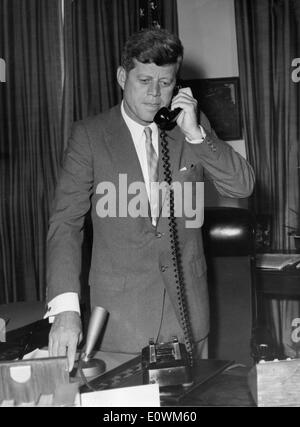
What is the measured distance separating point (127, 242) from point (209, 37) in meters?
2.81

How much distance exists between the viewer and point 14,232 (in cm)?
387

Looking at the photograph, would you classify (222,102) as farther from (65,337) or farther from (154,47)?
(65,337)

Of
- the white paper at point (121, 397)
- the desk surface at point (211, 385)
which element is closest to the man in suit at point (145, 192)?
the desk surface at point (211, 385)

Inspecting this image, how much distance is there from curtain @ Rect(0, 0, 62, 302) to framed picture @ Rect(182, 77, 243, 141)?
43.4 inches

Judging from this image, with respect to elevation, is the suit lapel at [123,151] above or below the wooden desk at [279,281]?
above

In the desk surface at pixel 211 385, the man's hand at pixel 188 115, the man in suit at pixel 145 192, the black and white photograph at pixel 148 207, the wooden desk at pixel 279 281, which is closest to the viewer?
the desk surface at pixel 211 385

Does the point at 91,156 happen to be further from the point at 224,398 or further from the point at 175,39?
the point at 224,398

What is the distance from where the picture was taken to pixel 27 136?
387cm

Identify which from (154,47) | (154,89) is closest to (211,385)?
(154,89)

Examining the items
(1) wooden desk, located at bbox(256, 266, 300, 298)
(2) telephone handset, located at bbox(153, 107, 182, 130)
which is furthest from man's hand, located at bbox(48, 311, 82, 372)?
(1) wooden desk, located at bbox(256, 266, 300, 298)

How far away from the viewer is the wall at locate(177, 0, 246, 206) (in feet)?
14.5

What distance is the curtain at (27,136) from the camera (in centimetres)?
379

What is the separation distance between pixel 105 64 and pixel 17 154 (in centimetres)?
93

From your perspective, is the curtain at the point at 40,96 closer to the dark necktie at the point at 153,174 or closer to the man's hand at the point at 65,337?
the dark necktie at the point at 153,174
